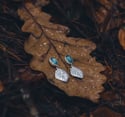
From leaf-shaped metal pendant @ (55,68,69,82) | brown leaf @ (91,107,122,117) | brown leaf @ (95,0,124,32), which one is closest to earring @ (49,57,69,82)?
leaf-shaped metal pendant @ (55,68,69,82)

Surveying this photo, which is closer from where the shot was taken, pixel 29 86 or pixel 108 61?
pixel 29 86

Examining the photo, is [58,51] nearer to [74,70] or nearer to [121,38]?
[74,70]

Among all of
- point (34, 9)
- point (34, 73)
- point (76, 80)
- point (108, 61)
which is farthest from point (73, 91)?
point (34, 9)

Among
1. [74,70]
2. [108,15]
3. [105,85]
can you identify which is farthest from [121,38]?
[74,70]

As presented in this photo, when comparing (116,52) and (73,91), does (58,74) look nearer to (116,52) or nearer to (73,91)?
(73,91)

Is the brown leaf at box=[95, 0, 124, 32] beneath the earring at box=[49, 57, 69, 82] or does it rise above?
above

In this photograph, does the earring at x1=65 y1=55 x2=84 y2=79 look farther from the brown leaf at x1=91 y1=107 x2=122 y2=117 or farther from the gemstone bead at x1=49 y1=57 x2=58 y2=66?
the brown leaf at x1=91 y1=107 x2=122 y2=117

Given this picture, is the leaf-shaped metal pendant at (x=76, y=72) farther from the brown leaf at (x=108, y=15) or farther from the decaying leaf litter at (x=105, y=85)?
the brown leaf at (x=108, y=15)
